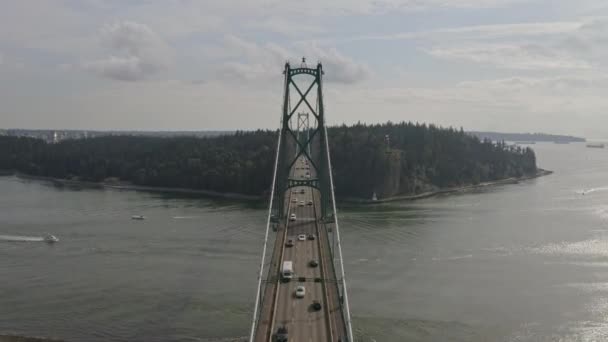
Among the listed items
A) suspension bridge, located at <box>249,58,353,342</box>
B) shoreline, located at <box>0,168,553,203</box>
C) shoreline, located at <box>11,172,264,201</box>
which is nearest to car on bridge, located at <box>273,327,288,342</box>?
suspension bridge, located at <box>249,58,353,342</box>

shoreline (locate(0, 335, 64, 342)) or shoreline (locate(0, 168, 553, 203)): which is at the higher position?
shoreline (locate(0, 168, 553, 203))

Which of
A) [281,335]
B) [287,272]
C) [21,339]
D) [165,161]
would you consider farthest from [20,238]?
[165,161]

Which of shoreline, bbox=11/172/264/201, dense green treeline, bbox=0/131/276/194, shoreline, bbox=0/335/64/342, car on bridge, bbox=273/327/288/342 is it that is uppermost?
dense green treeline, bbox=0/131/276/194

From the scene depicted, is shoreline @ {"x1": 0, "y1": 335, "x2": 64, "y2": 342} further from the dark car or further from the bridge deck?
the dark car

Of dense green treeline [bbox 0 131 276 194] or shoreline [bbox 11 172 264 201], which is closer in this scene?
shoreline [bbox 11 172 264 201]

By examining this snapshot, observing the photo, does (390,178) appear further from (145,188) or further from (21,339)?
(21,339)

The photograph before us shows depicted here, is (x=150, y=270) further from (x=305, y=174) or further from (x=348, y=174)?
(x=348, y=174)

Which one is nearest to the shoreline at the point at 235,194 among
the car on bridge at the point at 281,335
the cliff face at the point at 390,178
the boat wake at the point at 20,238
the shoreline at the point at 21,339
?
the cliff face at the point at 390,178
